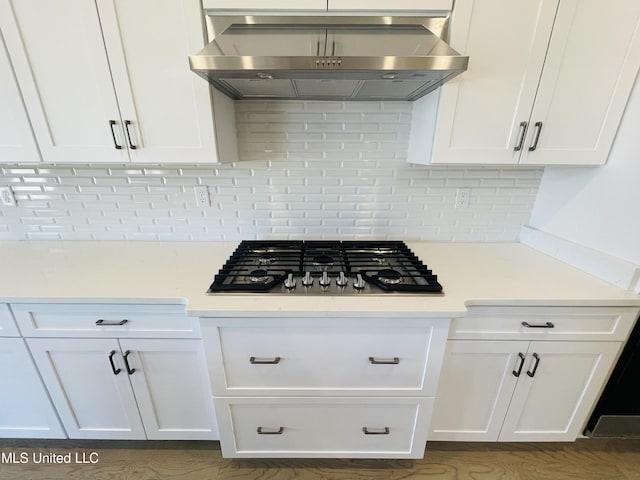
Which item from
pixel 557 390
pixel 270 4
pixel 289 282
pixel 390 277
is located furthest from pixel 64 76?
pixel 557 390

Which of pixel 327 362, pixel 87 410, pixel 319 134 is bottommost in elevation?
pixel 87 410

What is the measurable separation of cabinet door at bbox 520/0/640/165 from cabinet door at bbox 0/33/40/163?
2217 millimetres

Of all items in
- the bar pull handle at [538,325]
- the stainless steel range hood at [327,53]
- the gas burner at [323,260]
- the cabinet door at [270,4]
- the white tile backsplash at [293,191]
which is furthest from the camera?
the white tile backsplash at [293,191]

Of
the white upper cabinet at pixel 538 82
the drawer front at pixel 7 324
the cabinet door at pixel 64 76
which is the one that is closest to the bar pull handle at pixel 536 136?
the white upper cabinet at pixel 538 82

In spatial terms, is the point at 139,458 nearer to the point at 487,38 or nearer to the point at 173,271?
the point at 173,271

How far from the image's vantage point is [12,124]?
3.91ft

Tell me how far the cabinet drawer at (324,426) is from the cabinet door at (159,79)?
1161 millimetres

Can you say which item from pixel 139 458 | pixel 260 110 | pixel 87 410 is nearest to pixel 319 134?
pixel 260 110

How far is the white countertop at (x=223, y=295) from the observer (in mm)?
1064

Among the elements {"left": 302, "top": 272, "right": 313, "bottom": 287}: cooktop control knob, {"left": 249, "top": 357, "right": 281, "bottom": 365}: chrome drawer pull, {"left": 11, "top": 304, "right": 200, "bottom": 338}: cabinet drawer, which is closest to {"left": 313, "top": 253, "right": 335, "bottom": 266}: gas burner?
{"left": 302, "top": 272, "right": 313, "bottom": 287}: cooktop control knob

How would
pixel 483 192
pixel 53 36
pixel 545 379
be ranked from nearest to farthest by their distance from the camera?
pixel 53 36, pixel 545 379, pixel 483 192

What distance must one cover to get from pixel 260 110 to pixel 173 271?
0.96 meters

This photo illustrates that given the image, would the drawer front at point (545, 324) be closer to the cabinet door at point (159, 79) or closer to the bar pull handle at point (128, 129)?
the cabinet door at point (159, 79)

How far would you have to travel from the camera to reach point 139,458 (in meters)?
1.44
